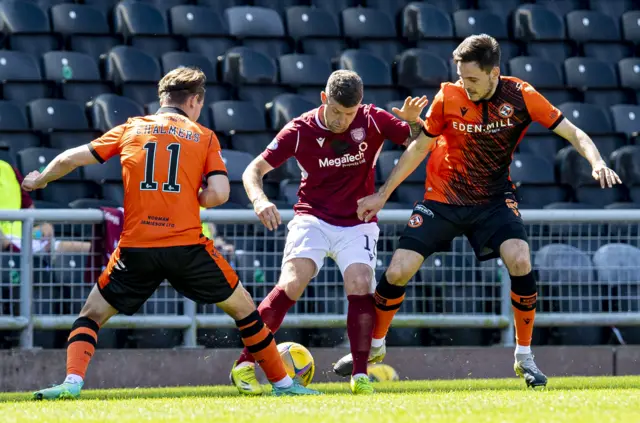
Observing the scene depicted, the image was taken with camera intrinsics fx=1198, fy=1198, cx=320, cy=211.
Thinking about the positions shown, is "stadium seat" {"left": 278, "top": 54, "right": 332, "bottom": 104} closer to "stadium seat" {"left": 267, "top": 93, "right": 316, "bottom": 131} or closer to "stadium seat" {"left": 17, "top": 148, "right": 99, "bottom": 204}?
"stadium seat" {"left": 267, "top": 93, "right": 316, "bottom": 131}

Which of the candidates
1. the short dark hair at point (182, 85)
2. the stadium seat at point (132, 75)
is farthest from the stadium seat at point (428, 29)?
the short dark hair at point (182, 85)

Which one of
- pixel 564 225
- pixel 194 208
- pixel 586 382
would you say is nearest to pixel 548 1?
pixel 564 225

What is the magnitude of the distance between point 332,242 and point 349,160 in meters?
0.48

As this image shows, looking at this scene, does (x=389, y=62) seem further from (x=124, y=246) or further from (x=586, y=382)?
(x=124, y=246)

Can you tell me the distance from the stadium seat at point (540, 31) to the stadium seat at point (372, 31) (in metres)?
1.38

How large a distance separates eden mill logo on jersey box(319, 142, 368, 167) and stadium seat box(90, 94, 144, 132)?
3.91 m

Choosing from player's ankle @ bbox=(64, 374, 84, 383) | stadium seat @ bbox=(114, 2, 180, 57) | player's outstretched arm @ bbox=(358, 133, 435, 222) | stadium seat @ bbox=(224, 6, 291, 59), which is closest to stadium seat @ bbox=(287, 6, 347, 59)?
stadium seat @ bbox=(224, 6, 291, 59)

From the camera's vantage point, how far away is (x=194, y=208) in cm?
623

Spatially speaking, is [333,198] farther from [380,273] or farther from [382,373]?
[382,373]

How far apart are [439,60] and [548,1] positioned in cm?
228

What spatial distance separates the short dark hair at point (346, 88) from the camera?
635 centimetres

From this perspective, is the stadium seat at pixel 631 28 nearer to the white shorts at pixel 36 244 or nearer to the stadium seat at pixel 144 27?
the stadium seat at pixel 144 27

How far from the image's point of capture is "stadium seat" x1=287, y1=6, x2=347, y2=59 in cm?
1220

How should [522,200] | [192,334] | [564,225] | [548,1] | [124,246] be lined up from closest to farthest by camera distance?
[124,246]
[192,334]
[564,225]
[522,200]
[548,1]
